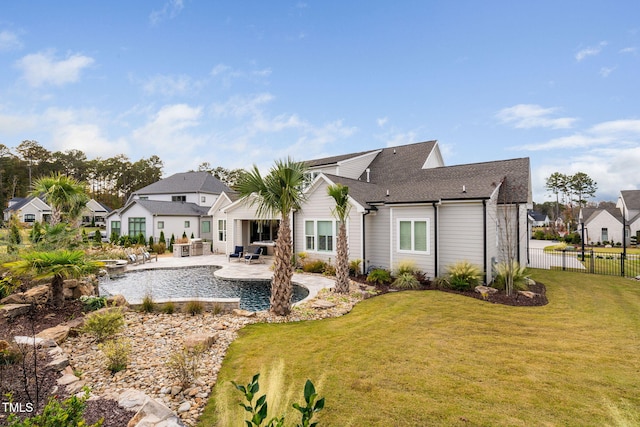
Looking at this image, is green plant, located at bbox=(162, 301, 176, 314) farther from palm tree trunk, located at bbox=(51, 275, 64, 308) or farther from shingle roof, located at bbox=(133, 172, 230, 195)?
shingle roof, located at bbox=(133, 172, 230, 195)

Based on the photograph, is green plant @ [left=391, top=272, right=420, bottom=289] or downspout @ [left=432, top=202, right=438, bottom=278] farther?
downspout @ [left=432, top=202, right=438, bottom=278]

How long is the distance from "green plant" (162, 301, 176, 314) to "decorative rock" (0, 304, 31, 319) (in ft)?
9.86

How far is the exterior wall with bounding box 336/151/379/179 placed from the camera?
20.3 metres

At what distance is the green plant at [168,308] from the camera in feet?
27.7

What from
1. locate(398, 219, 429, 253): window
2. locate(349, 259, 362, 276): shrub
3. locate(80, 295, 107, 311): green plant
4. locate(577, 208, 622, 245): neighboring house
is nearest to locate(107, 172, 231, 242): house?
locate(349, 259, 362, 276): shrub

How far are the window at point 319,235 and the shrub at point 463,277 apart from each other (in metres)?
6.11

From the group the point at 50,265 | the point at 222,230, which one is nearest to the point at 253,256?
the point at 222,230

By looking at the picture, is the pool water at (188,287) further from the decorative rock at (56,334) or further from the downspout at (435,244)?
the downspout at (435,244)

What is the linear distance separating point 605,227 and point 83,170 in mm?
97413

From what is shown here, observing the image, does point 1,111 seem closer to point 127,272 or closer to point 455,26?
point 127,272

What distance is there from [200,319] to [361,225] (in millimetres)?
8789

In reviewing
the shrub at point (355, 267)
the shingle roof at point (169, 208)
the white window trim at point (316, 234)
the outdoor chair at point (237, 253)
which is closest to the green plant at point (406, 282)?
the shrub at point (355, 267)

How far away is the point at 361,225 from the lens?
570 inches

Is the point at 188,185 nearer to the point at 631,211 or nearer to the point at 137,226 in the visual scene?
the point at 137,226
